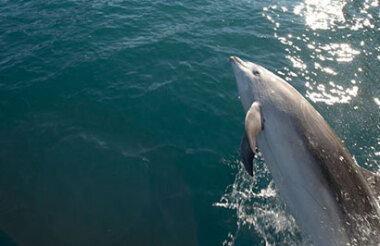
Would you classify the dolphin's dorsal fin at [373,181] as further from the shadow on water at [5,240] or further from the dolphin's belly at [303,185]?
the shadow on water at [5,240]

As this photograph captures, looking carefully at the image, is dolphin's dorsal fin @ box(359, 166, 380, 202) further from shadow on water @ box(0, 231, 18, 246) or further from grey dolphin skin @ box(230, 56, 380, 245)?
shadow on water @ box(0, 231, 18, 246)

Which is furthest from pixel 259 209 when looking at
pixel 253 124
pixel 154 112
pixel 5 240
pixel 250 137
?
pixel 5 240

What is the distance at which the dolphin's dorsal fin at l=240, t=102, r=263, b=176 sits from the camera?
20.1ft

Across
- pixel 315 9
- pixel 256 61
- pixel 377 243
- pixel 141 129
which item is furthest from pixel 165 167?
pixel 315 9

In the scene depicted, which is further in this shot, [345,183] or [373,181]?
[373,181]

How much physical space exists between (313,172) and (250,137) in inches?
60.3

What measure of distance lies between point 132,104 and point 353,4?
16.6 m

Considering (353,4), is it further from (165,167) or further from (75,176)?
(75,176)

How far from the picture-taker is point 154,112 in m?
10.4

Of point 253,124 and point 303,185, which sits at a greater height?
point 253,124

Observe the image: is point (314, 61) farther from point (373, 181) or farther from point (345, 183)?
point (345, 183)

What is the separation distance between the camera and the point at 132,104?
10.6 meters

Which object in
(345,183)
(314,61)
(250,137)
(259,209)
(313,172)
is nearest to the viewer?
(345,183)

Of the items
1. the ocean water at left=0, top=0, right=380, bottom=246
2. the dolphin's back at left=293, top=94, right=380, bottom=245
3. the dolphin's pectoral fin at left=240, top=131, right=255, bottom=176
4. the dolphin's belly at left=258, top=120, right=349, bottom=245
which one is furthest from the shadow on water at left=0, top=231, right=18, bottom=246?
the dolphin's back at left=293, top=94, right=380, bottom=245
